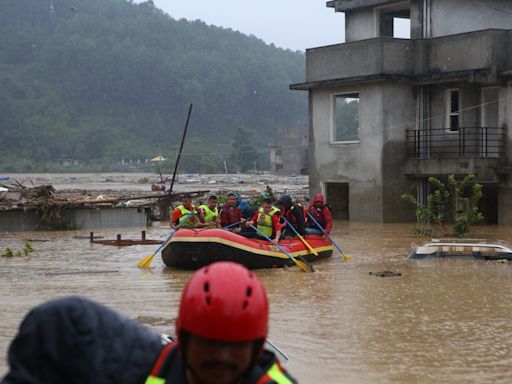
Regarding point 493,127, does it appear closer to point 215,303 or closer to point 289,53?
point 215,303

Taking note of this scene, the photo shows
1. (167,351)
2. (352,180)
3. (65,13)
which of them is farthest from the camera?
(65,13)

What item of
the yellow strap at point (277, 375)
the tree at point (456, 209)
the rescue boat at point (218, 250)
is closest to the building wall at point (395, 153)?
the tree at point (456, 209)

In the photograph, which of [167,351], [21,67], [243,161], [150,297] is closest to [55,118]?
[21,67]

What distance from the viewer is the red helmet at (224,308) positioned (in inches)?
93.4

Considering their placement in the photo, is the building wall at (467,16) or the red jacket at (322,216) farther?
the building wall at (467,16)

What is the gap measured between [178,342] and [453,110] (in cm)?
2605

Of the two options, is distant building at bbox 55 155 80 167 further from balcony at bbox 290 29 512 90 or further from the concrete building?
the concrete building

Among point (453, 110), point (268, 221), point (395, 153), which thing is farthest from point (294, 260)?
point (453, 110)

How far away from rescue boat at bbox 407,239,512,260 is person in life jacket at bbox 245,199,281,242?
118 inches

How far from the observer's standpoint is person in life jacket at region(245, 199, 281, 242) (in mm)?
18000

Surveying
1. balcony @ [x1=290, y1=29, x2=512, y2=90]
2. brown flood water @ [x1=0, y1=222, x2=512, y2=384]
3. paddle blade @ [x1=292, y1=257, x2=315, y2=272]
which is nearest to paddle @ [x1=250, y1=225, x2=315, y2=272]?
paddle blade @ [x1=292, y1=257, x2=315, y2=272]

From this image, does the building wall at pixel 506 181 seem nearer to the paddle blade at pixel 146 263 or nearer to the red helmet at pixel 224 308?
the paddle blade at pixel 146 263

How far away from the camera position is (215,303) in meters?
2.37

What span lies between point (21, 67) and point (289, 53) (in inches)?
2718
